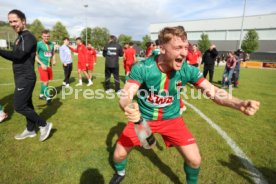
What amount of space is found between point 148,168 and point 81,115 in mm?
3312

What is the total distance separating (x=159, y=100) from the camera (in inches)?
114

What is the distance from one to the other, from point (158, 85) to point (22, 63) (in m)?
2.89

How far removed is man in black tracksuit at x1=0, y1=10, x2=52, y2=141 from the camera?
3971mm

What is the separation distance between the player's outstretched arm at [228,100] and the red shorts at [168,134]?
23.2 inches

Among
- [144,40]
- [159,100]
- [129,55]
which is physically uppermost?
[144,40]

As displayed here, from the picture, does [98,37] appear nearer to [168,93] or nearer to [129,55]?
[129,55]

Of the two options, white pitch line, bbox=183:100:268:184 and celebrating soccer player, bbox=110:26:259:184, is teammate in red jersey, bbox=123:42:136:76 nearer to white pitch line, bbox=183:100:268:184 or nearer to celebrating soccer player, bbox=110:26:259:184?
white pitch line, bbox=183:100:268:184

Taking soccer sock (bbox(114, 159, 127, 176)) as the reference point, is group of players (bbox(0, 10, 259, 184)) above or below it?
above

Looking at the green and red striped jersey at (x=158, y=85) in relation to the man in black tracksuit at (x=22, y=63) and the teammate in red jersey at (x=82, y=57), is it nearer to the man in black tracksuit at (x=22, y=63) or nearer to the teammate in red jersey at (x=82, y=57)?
the man in black tracksuit at (x=22, y=63)

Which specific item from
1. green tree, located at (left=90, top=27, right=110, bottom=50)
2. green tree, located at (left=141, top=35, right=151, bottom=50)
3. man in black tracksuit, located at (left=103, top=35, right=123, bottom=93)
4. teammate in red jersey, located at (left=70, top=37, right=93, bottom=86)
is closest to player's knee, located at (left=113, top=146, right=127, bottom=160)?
man in black tracksuit, located at (left=103, top=35, right=123, bottom=93)

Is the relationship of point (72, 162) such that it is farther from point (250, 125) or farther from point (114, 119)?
point (250, 125)

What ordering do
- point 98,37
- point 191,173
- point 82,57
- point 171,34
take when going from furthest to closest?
1. point 98,37
2. point 82,57
3. point 191,173
4. point 171,34

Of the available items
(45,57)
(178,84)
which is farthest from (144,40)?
(178,84)

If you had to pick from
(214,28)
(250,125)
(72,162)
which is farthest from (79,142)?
(214,28)
